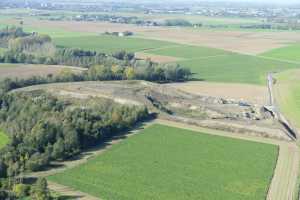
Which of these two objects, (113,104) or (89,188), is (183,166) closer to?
(89,188)

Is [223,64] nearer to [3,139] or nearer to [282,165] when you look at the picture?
[282,165]

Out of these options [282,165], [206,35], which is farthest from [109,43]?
[282,165]

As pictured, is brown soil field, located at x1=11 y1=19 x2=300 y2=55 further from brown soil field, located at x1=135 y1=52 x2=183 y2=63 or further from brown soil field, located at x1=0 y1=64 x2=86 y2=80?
brown soil field, located at x1=0 y1=64 x2=86 y2=80

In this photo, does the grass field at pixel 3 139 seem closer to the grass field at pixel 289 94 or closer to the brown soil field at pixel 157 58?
the grass field at pixel 289 94

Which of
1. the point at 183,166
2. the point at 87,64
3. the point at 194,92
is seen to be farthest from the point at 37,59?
the point at 183,166

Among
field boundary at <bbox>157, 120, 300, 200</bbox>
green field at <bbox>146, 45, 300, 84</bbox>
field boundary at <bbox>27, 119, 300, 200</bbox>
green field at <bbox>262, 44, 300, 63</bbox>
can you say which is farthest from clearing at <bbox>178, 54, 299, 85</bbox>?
field boundary at <bbox>27, 119, 300, 200</bbox>

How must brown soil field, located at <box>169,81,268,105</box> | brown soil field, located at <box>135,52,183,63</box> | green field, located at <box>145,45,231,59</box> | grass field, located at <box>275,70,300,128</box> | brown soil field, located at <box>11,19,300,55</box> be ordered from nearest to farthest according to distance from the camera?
grass field, located at <box>275,70,300,128</box> < brown soil field, located at <box>169,81,268,105</box> < brown soil field, located at <box>135,52,183,63</box> < green field, located at <box>145,45,231,59</box> < brown soil field, located at <box>11,19,300,55</box>
